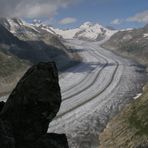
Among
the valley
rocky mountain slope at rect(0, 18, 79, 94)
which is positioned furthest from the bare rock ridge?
rocky mountain slope at rect(0, 18, 79, 94)

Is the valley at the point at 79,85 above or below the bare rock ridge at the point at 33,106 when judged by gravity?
below

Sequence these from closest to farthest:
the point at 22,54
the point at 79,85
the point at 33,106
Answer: the point at 33,106
the point at 79,85
the point at 22,54

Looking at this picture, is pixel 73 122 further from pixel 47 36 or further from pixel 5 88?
pixel 47 36

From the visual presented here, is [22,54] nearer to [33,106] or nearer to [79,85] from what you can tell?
[79,85]

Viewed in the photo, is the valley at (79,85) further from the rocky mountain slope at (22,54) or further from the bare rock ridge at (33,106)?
the bare rock ridge at (33,106)

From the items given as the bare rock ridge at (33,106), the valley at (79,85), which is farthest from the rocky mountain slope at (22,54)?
the bare rock ridge at (33,106)

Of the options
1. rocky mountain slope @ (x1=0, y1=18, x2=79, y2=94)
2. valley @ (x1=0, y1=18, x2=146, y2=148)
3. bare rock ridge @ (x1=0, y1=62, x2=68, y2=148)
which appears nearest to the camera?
bare rock ridge @ (x1=0, y1=62, x2=68, y2=148)

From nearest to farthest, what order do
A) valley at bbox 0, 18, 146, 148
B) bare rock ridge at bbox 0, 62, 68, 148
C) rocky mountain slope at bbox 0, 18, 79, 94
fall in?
1. bare rock ridge at bbox 0, 62, 68, 148
2. valley at bbox 0, 18, 146, 148
3. rocky mountain slope at bbox 0, 18, 79, 94

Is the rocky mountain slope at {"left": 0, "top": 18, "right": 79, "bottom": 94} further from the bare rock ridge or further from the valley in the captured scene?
the bare rock ridge

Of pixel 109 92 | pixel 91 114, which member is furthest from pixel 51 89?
pixel 109 92

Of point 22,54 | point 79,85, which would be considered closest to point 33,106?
point 79,85
